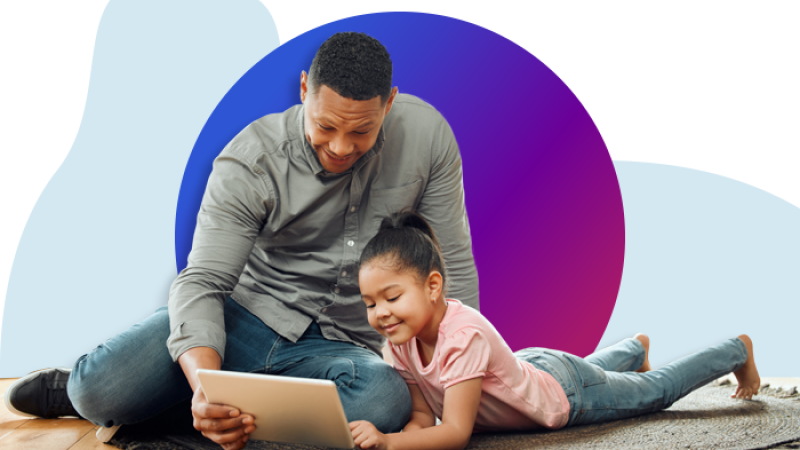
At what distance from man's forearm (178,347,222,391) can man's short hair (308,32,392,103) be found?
1.87ft

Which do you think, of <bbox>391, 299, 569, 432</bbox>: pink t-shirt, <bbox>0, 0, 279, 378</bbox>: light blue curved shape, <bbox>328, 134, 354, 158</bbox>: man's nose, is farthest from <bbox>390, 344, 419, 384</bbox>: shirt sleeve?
<bbox>0, 0, 279, 378</bbox>: light blue curved shape

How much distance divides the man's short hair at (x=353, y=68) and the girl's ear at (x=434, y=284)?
0.39 metres

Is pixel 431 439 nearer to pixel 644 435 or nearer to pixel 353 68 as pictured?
pixel 644 435

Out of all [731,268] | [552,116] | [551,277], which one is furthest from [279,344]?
[731,268]

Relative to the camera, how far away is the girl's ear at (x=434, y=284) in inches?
52.4

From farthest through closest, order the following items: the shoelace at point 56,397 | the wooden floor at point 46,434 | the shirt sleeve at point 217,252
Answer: the shoelace at point 56,397 < the wooden floor at point 46,434 < the shirt sleeve at point 217,252

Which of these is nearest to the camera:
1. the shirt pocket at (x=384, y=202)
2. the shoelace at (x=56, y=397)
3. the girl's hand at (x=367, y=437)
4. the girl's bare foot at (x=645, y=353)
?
the girl's hand at (x=367, y=437)

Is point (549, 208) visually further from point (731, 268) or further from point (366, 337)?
point (731, 268)

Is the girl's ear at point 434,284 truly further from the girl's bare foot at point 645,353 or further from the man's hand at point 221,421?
the girl's bare foot at point 645,353

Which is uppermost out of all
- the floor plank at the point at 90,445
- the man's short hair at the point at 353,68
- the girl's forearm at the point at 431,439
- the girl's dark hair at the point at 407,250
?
the man's short hair at the point at 353,68

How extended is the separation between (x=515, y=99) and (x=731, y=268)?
132cm

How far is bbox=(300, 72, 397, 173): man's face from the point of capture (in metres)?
1.26

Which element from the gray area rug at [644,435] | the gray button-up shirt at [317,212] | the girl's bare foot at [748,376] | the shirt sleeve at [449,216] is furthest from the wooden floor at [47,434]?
the girl's bare foot at [748,376]

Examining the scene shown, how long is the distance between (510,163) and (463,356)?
89 cm
